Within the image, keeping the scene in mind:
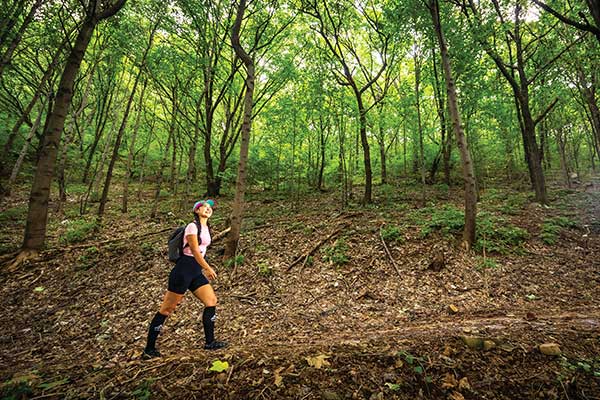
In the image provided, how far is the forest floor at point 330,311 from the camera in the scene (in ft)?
8.33

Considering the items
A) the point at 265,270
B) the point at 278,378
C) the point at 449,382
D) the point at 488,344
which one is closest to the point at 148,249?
the point at 265,270

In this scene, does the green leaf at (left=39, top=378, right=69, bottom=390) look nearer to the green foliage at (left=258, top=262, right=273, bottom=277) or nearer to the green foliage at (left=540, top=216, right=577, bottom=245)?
the green foliage at (left=258, top=262, right=273, bottom=277)

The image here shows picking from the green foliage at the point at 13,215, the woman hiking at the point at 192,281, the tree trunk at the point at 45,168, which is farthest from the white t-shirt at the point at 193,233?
the green foliage at the point at 13,215

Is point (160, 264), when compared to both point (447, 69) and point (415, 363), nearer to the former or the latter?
point (415, 363)

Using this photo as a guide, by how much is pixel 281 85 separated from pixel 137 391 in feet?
55.3

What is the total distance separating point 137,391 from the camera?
2.46 m

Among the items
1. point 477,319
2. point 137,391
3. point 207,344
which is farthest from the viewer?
point 477,319

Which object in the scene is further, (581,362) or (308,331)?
(308,331)

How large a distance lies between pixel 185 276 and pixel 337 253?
4569mm

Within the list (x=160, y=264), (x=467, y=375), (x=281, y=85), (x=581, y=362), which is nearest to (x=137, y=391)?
(x=467, y=375)

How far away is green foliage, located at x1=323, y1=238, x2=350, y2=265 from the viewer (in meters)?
6.87

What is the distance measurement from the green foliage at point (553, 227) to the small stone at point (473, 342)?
6.31 metres

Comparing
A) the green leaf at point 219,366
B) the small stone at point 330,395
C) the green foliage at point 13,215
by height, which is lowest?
the small stone at point 330,395

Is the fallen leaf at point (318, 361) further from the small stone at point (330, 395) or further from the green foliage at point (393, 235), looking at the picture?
the green foliage at point (393, 235)
